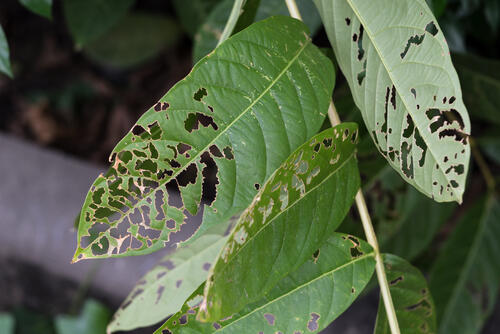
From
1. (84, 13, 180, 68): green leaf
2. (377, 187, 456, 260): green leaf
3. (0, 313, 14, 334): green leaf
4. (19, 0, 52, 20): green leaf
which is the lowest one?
(0, 313, 14, 334): green leaf

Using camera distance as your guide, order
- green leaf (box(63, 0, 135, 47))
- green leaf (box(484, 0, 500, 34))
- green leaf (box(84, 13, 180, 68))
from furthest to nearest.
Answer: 1. green leaf (box(84, 13, 180, 68))
2. green leaf (box(63, 0, 135, 47))
3. green leaf (box(484, 0, 500, 34))

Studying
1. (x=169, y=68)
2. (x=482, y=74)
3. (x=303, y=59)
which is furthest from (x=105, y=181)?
(x=169, y=68)

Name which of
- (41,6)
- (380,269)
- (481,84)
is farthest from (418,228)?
(41,6)

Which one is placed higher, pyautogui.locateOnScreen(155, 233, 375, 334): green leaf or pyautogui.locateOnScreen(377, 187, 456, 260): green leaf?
pyautogui.locateOnScreen(155, 233, 375, 334): green leaf

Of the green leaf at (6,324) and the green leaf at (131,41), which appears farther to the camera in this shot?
the green leaf at (131,41)

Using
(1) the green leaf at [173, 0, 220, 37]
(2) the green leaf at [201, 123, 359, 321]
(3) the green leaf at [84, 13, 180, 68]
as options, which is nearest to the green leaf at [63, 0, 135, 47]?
(1) the green leaf at [173, 0, 220, 37]

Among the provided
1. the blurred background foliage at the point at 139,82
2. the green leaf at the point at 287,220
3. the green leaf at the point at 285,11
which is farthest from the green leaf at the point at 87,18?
the green leaf at the point at 287,220

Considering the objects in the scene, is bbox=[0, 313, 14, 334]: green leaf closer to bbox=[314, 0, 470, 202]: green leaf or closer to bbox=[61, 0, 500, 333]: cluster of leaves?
bbox=[61, 0, 500, 333]: cluster of leaves

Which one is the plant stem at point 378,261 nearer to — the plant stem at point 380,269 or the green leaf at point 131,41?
the plant stem at point 380,269

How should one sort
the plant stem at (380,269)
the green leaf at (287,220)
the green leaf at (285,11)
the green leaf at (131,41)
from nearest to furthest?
the green leaf at (287,220), the plant stem at (380,269), the green leaf at (285,11), the green leaf at (131,41)
